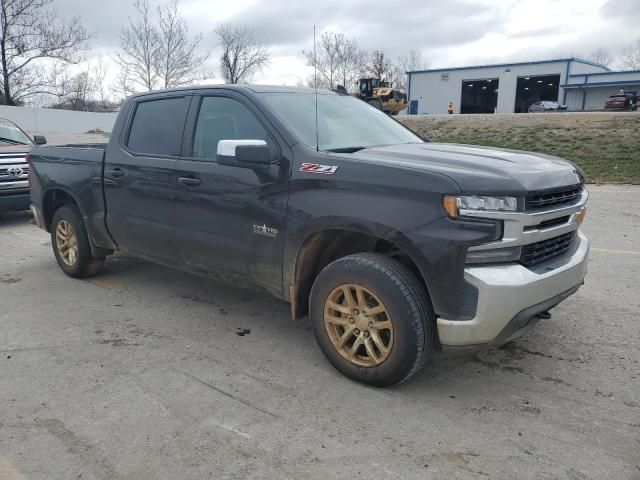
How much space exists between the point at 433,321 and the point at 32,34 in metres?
37.8

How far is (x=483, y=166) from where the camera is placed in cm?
317

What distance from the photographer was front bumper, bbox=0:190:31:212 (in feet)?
28.4

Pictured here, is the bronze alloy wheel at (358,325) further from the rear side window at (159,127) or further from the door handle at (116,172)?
the door handle at (116,172)

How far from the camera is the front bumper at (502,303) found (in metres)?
2.90

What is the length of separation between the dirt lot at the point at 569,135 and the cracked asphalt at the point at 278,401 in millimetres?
11214

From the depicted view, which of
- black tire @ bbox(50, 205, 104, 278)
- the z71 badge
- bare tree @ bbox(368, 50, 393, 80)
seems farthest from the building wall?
the z71 badge

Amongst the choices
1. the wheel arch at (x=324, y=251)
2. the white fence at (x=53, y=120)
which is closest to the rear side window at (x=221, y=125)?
the wheel arch at (x=324, y=251)

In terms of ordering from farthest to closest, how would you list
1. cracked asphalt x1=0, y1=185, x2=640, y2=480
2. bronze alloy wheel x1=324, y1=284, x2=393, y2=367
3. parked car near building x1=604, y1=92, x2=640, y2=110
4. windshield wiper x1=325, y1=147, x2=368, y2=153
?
parked car near building x1=604, y1=92, x2=640, y2=110, windshield wiper x1=325, y1=147, x2=368, y2=153, bronze alloy wheel x1=324, y1=284, x2=393, y2=367, cracked asphalt x1=0, y1=185, x2=640, y2=480

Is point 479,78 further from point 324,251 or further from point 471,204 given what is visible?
point 471,204

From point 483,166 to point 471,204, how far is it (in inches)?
14.1

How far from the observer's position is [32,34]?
110 ft

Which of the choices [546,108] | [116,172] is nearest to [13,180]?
[116,172]

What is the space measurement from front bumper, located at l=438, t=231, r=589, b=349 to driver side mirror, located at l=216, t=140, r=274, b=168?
151 cm

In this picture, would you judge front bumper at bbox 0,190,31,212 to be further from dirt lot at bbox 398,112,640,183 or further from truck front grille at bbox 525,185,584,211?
dirt lot at bbox 398,112,640,183
